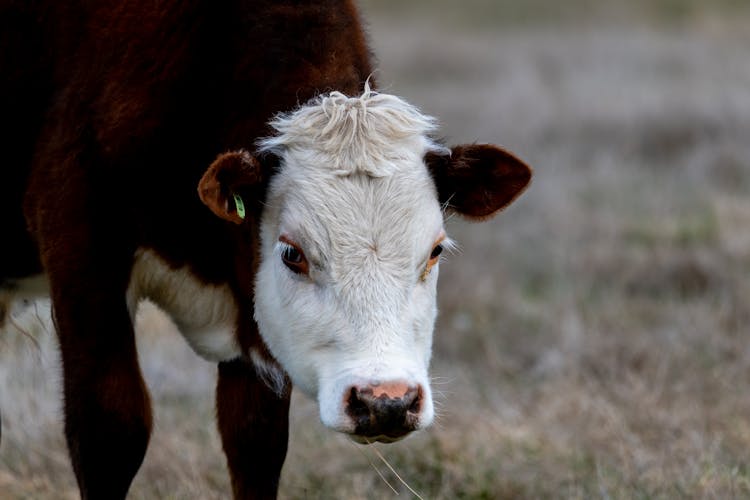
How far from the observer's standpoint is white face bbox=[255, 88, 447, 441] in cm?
414

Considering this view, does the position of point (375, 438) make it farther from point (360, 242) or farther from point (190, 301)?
point (190, 301)

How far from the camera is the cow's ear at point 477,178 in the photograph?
459cm

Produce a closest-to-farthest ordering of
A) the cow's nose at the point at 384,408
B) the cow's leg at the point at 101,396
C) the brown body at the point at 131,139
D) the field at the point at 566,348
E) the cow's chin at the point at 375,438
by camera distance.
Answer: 1. the cow's nose at the point at 384,408
2. the cow's chin at the point at 375,438
3. the brown body at the point at 131,139
4. the cow's leg at the point at 101,396
5. the field at the point at 566,348

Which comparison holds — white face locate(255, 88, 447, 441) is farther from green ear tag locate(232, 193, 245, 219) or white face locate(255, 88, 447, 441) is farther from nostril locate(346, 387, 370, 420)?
green ear tag locate(232, 193, 245, 219)

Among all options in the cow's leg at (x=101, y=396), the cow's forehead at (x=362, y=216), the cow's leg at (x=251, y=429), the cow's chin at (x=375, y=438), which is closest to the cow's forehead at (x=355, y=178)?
the cow's forehead at (x=362, y=216)

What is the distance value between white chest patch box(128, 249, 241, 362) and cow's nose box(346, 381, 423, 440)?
1.01 m

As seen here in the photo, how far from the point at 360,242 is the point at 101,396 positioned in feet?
3.92

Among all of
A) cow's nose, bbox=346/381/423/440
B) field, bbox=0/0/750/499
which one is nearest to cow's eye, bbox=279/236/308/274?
cow's nose, bbox=346/381/423/440

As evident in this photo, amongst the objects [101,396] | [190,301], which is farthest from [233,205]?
[101,396]

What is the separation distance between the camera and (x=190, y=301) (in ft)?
16.3

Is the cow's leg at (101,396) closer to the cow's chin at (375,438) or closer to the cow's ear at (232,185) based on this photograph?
the cow's ear at (232,185)

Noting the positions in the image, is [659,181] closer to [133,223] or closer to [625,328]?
[625,328]

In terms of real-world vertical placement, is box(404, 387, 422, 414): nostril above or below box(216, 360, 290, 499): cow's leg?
above

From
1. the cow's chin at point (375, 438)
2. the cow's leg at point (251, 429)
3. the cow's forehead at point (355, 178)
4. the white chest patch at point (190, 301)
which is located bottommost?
the cow's leg at point (251, 429)
